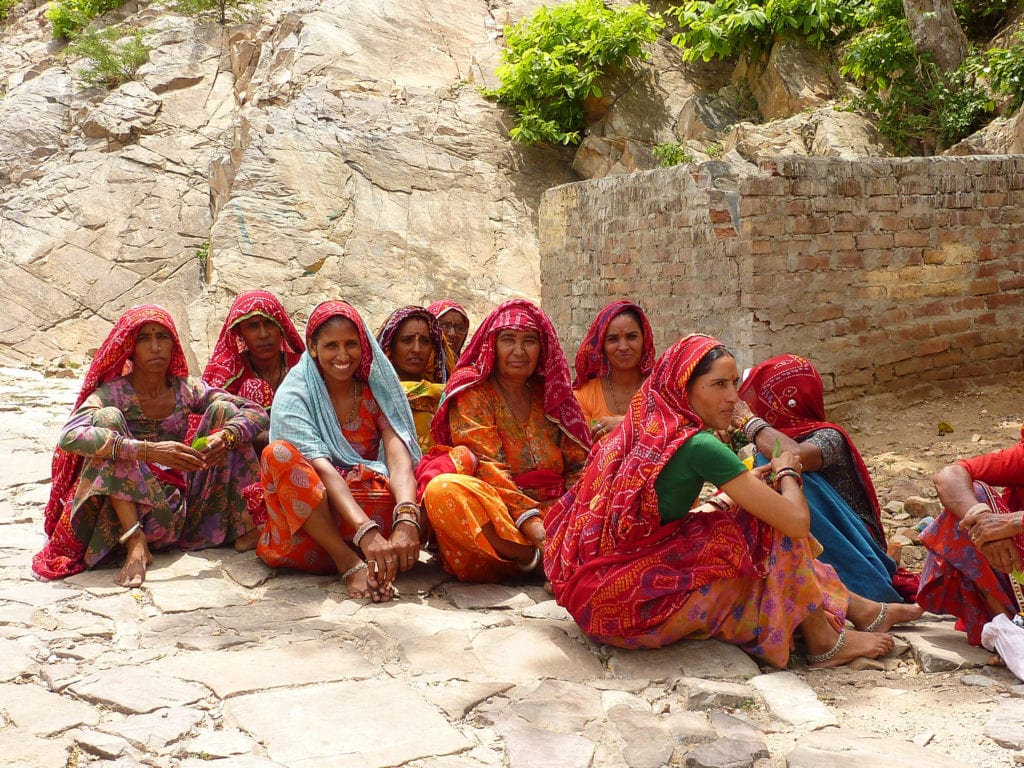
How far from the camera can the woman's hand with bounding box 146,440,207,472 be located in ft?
13.3

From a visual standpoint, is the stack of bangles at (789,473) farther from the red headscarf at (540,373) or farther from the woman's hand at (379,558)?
the woman's hand at (379,558)

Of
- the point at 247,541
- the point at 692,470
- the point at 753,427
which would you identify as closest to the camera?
the point at 692,470

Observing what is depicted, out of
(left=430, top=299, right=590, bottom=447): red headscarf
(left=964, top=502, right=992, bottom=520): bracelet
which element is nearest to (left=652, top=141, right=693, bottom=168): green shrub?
(left=430, top=299, right=590, bottom=447): red headscarf

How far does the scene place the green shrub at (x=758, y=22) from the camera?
11.2 metres

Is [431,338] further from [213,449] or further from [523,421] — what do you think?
[213,449]

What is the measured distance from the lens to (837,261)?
6.77 m

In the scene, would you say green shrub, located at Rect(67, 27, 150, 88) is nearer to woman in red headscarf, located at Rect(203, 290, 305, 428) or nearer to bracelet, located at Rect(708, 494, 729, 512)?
woman in red headscarf, located at Rect(203, 290, 305, 428)

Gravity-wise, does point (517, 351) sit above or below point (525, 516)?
above

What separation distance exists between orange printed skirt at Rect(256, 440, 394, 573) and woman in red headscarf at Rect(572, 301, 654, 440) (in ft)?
3.50

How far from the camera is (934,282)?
713cm

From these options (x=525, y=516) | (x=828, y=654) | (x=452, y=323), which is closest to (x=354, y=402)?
(x=525, y=516)

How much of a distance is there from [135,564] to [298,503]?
74 cm

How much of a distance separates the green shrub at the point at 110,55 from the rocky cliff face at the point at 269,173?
246 mm

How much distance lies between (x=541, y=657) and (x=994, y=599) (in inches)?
58.6
